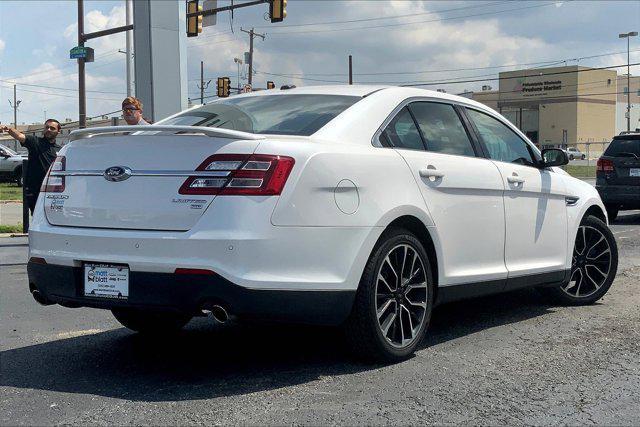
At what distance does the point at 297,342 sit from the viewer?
16.9 feet

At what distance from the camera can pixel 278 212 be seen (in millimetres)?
3910

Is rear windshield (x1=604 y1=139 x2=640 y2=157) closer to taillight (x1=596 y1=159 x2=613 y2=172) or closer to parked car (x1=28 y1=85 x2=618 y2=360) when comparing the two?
taillight (x1=596 y1=159 x2=613 y2=172)

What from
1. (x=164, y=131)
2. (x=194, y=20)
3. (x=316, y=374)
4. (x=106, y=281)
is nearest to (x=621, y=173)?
(x=316, y=374)

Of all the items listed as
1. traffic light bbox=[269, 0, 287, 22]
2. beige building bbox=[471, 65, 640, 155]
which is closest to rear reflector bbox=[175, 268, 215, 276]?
traffic light bbox=[269, 0, 287, 22]

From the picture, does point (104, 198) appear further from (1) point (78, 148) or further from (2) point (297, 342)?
(2) point (297, 342)

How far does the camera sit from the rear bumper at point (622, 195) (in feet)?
47.0

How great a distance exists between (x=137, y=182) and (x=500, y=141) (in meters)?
2.92

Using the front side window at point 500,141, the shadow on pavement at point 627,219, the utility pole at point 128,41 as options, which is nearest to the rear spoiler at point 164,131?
the front side window at point 500,141

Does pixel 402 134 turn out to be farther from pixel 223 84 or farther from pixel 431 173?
pixel 223 84

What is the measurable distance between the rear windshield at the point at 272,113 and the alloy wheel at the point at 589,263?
2.85m

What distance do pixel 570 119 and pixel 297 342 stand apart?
8794cm

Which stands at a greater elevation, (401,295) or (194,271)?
(194,271)

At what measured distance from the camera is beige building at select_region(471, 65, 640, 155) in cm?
8712

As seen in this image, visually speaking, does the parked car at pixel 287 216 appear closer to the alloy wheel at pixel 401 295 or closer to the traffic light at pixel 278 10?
the alloy wheel at pixel 401 295
